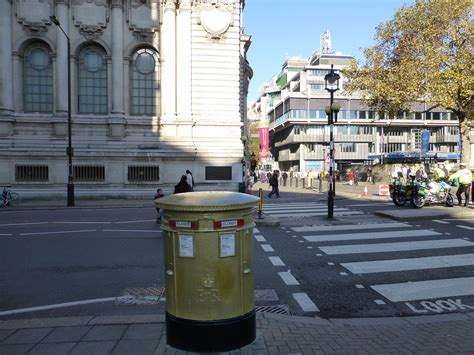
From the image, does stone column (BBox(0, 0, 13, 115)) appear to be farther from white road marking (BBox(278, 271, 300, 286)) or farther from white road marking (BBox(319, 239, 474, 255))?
white road marking (BBox(278, 271, 300, 286))

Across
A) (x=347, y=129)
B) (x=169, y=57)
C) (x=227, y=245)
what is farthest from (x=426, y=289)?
(x=347, y=129)

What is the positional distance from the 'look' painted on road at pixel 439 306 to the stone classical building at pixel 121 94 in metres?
20.8

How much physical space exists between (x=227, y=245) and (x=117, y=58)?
24906 mm

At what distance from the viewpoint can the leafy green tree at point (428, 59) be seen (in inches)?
982

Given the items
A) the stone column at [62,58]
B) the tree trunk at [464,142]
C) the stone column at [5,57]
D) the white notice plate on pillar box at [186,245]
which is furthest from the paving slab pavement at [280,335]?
the tree trunk at [464,142]

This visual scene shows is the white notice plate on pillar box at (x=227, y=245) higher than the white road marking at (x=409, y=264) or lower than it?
higher

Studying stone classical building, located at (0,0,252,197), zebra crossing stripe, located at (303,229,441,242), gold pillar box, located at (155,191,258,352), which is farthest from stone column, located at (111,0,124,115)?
gold pillar box, located at (155,191,258,352)

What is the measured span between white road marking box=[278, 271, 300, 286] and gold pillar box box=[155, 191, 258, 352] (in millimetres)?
2943

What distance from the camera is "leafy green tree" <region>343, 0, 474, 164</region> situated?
24938 millimetres

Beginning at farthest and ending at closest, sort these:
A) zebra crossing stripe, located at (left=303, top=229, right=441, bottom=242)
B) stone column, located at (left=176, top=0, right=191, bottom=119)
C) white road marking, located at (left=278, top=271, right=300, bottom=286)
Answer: stone column, located at (left=176, top=0, right=191, bottom=119)
zebra crossing stripe, located at (left=303, top=229, right=441, bottom=242)
white road marking, located at (left=278, top=271, right=300, bottom=286)

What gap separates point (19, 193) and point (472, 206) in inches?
913

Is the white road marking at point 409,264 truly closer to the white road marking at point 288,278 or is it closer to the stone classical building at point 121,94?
the white road marking at point 288,278

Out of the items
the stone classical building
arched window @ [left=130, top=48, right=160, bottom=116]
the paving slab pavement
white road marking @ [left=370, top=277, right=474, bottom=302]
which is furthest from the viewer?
arched window @ [left=130, top=48, right=160, bottom=116]

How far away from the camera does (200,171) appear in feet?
85.5
